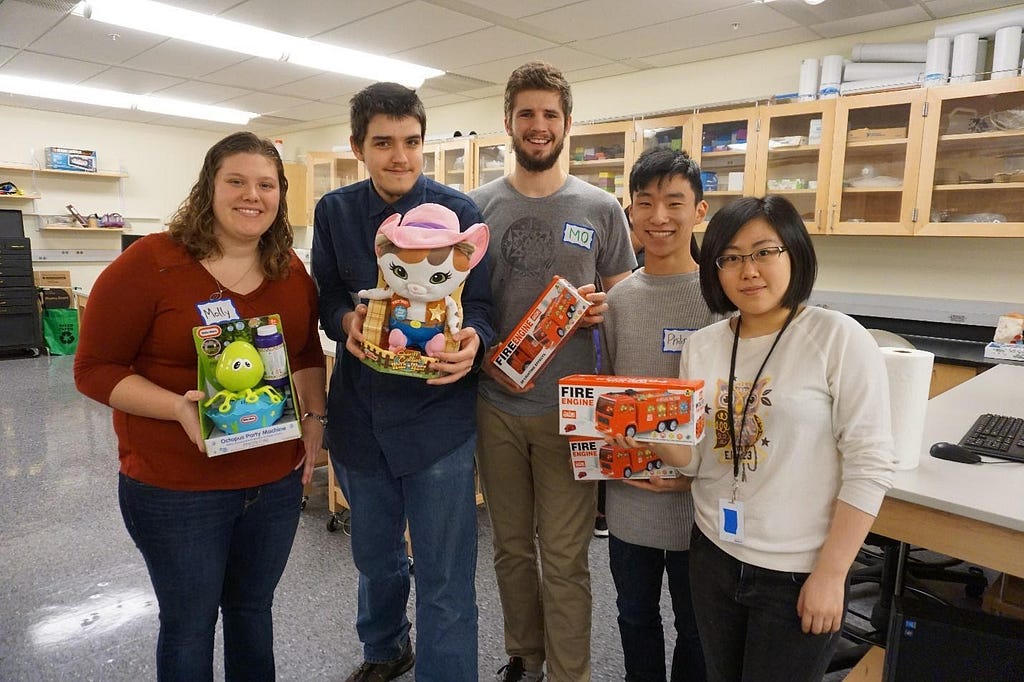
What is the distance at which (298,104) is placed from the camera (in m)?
6.46

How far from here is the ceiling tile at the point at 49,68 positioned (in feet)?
16.6

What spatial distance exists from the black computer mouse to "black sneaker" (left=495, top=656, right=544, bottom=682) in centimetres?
125

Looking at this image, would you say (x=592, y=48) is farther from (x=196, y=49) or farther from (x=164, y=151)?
(x=164, y=151)

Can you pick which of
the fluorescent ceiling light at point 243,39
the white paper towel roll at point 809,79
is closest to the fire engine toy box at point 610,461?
the white paper towel roll at point 809,79

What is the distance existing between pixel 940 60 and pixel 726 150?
123 centimetres

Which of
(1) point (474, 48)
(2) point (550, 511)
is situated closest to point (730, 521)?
(2) point (550, 511)

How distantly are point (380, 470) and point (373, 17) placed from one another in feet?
10.8

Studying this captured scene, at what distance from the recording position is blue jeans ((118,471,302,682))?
125 centimetres

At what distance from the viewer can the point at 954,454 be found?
1532 mm

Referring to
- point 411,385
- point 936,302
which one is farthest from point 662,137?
point 411,385

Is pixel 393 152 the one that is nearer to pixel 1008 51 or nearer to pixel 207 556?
pixel 207 556

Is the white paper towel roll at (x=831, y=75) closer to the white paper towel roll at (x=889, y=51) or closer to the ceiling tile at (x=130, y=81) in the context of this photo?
the white paper towel roll at (x=889, y=51)

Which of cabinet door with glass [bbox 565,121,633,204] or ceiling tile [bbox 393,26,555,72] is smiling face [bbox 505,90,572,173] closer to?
ceiling tile [bbox 393,26,555,72]

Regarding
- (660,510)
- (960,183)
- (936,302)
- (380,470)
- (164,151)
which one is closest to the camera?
(660,510)
